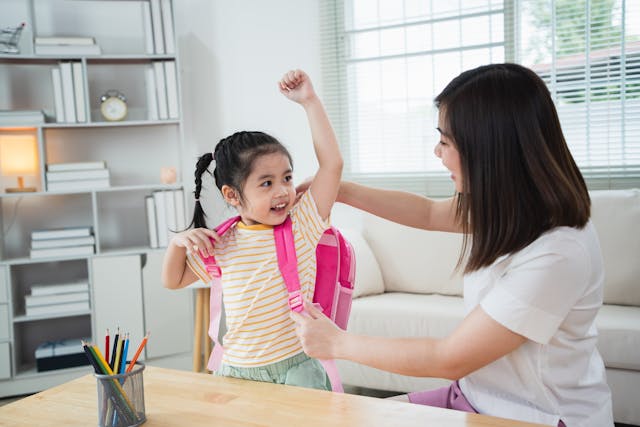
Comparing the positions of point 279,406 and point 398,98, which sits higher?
point 398,98

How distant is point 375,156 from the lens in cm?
363

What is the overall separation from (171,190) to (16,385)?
1332 millimetres

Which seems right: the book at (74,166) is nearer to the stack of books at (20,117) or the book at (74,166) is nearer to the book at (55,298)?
the stack of books at (20,117)

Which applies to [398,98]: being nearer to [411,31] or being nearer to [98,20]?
[411,31]

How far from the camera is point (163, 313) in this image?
11.2ft

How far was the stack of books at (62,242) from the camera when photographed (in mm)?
3270

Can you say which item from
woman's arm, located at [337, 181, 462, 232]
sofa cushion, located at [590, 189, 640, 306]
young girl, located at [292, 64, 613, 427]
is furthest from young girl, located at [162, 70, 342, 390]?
sofa cushion, located at [590, 189, 640, 306]

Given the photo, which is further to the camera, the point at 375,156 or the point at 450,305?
the point at 375,156

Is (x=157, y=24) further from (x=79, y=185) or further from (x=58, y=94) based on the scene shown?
(x=79, y=185)

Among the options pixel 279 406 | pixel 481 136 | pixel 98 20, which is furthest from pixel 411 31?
pixel 279 406

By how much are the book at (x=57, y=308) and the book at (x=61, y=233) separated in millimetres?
370

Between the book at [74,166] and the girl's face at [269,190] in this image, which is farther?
the book at [74,166]

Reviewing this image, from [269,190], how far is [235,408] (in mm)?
573

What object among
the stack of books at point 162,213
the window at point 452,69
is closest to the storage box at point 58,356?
the stack of books at point 162,213
